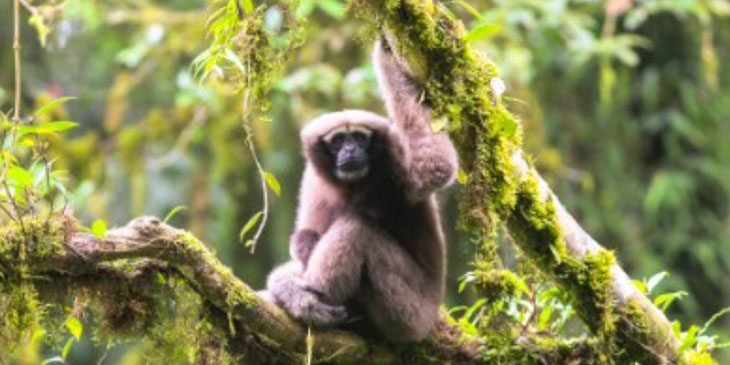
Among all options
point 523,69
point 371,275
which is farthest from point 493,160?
point 523,69

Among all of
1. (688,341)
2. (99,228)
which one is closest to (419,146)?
(688,341)

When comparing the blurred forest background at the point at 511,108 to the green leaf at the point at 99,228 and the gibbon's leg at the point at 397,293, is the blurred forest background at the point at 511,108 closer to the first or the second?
the gibbon's leg at the point at 397,293

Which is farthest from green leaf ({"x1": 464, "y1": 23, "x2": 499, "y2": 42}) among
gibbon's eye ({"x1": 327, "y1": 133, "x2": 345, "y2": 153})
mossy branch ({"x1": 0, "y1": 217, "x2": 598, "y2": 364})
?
gibbon's eye ({"x1": 327, "y1": 133, "x2": 345, "y2": 153})

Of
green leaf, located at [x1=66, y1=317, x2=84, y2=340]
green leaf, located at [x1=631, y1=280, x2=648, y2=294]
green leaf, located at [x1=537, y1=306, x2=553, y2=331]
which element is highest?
green leaf, located at [x1=631, y1=280, x2=648, y2=294]

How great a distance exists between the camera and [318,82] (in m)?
11.7

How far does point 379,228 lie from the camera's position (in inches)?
277

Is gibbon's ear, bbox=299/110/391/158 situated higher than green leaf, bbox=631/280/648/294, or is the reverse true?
gibbon's ear, bbox=299/110/391/158

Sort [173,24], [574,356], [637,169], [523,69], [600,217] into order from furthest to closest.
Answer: [637,169], [600,217], [173,24], [523,69], [574,356]

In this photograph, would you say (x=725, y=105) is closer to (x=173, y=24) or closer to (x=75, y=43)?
(x=173, y=24)

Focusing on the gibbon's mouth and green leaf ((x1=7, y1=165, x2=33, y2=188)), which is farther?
the gibbon's mouth

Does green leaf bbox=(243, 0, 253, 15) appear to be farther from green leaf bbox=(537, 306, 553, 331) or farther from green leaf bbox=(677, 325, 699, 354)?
green leaf bbox=(677, 325, 699, 354)

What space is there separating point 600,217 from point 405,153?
8.55 metres

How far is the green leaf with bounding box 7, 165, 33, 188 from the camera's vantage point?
5.09m

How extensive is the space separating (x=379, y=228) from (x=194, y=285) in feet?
5.94
